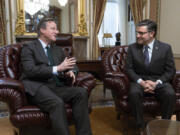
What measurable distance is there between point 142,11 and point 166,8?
0.58m

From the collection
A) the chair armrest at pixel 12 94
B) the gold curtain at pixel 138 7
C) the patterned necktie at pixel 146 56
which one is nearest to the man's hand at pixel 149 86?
the patterned necktie at pixel 146 56

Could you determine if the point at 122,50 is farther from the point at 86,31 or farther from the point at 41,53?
the point at 86,31

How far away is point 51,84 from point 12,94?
14.4 inches

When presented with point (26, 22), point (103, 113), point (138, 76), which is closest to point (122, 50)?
point (138, 76)

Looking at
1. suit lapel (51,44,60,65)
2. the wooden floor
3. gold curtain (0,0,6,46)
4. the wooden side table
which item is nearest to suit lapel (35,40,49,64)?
suit lapel (51,44,60,65)

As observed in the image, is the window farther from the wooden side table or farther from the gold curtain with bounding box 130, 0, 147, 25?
the wooden side table

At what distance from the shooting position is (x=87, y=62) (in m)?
3.32

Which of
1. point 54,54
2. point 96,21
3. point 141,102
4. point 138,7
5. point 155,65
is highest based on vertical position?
point 138,7

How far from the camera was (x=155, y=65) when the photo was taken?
194 cm

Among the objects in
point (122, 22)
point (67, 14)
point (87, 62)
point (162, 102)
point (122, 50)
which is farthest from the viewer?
point (122, 22)

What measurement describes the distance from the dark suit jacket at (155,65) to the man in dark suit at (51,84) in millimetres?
634

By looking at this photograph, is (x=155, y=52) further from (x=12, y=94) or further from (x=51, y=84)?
(x=12, y=94)

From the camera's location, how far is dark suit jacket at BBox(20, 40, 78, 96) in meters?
1.61

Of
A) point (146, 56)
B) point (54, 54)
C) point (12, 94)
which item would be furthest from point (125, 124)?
point (12, 94)
